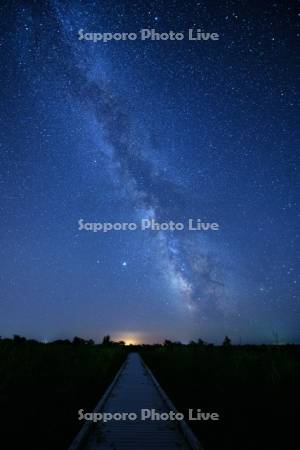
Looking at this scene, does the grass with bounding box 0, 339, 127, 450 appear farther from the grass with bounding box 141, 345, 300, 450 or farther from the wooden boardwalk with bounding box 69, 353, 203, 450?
the grass with bounding box 141, 345, 300, 450

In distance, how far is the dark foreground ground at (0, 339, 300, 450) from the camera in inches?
299

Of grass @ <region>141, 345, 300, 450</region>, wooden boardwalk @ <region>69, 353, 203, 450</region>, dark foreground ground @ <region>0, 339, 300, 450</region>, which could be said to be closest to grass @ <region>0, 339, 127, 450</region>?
dark foreground ground @ <region>0, 339, 300, 450</region>

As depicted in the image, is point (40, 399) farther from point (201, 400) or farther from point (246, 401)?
point (246, 401)

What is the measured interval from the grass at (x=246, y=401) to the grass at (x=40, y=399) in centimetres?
277

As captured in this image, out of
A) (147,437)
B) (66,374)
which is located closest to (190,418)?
(147,437)

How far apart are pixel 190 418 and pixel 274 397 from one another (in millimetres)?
1989

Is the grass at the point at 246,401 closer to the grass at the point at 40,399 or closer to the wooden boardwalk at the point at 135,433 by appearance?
the wooden boardwalk at the point at 135,433

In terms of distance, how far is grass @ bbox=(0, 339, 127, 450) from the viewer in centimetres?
763

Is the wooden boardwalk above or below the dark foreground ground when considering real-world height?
below

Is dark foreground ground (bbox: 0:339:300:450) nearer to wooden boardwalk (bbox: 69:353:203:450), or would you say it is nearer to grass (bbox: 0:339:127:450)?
grass (bbox: 0:339:127:450)

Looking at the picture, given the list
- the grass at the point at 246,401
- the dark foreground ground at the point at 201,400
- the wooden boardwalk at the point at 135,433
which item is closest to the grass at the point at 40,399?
the dark foreground ground at the point at 201,400

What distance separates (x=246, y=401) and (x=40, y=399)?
4981 millimetres

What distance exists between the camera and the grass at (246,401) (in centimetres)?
758

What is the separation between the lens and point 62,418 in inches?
365
